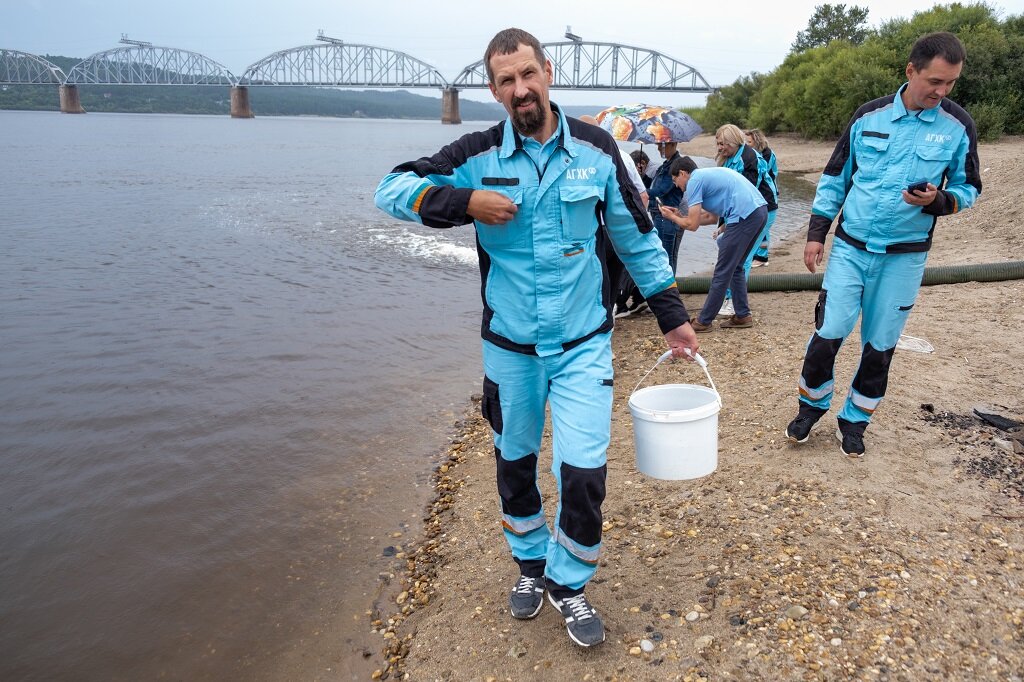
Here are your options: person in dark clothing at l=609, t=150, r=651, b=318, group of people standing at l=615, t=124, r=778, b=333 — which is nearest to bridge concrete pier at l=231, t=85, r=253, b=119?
person in dark clothing at l=609, t=150, r=651, b=318

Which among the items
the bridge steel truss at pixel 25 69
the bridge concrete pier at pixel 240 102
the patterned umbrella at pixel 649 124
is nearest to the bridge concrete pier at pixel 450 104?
the bridge concrete pier at pixel 240 102

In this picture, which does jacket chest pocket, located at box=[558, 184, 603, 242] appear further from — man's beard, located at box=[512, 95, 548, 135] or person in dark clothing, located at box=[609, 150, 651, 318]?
person in dark clothing, located at box=[609, 150, 651, 318]

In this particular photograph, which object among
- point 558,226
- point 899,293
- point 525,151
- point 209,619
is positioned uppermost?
point 525,151

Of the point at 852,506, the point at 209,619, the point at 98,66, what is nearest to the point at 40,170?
the point at 209,619

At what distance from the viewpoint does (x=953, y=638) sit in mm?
3172

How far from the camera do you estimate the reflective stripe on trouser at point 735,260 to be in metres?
7.76

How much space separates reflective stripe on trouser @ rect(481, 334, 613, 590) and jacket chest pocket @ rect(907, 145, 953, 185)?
2.40 m

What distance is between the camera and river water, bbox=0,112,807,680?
442cm

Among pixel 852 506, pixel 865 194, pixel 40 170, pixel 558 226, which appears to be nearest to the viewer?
pixel 558 226

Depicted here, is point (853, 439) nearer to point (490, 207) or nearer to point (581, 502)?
point (581, 502)

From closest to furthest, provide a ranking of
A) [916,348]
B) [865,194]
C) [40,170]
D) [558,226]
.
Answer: [558,226] → [865,194] → [916,348] → [40,170]

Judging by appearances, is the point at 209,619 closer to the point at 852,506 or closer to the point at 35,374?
the point at 852,506

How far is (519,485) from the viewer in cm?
353

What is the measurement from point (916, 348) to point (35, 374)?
896 centimetres
